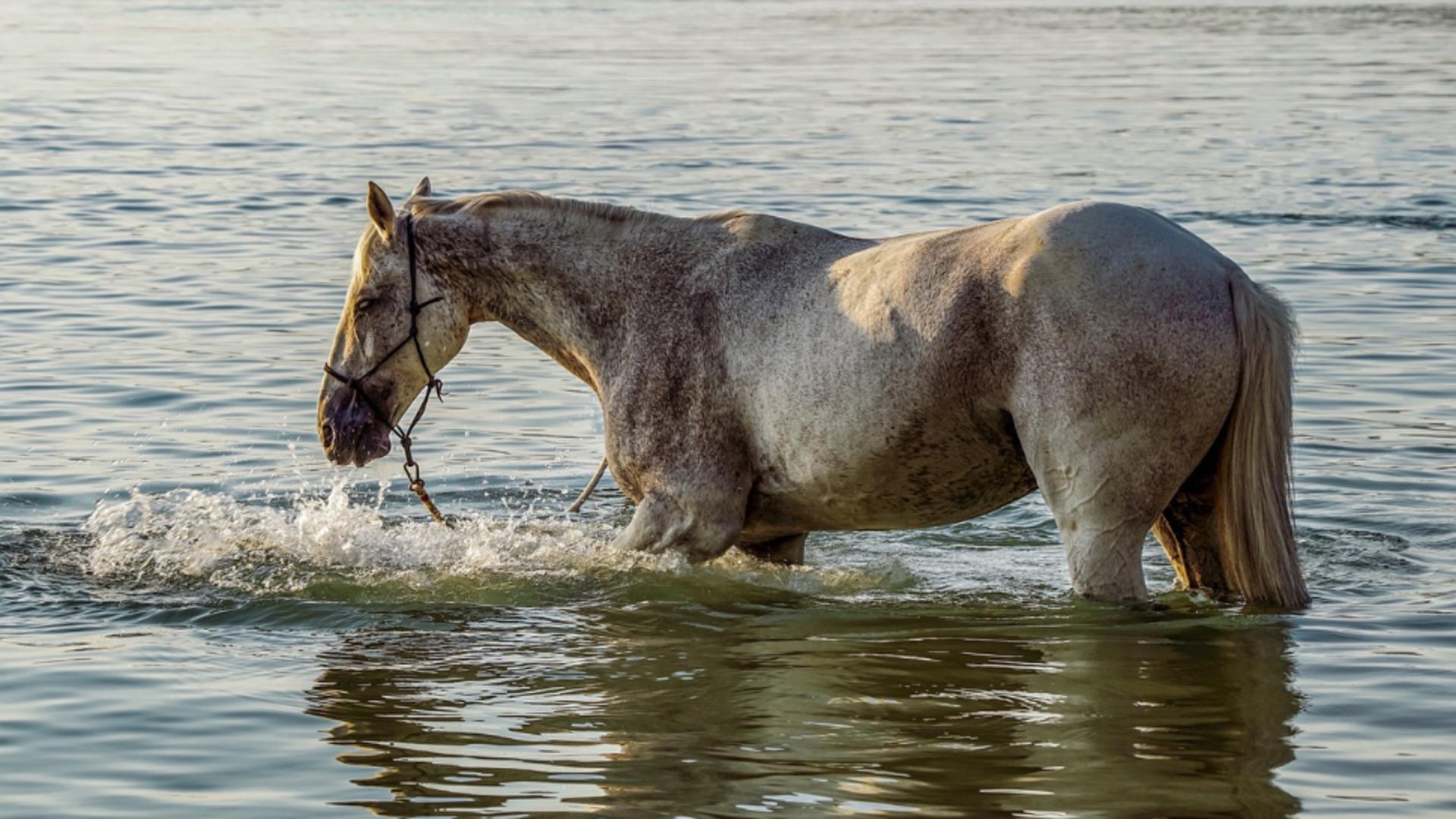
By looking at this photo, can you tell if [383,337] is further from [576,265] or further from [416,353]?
[576,265]

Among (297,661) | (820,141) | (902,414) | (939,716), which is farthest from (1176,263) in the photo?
(820,141)

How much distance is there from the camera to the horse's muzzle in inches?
315

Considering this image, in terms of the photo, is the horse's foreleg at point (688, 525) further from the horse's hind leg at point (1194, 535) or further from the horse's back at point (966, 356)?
the horse's hind leg at point (1194, 535)

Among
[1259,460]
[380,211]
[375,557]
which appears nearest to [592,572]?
[375,557]

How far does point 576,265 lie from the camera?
305 inches

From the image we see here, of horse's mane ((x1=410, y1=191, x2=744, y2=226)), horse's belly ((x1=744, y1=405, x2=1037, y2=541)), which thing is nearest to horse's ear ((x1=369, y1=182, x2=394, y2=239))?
horse's mane ((x1=410, y1=191, x2=744, y2=226))

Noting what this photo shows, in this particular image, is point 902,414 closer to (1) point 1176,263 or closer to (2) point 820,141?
(1) point 1176,263

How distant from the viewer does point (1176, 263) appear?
638 centimetres

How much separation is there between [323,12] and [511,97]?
69.0 feet

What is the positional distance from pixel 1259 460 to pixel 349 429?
3392 millimetres

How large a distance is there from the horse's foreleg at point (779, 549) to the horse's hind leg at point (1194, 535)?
1.42m

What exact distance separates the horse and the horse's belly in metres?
0.01

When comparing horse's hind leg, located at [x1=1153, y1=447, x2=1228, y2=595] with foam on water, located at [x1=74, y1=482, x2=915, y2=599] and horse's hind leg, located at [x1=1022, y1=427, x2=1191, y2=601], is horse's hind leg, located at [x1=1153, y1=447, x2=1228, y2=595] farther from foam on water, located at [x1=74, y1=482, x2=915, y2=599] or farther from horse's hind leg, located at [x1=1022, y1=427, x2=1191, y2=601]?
foam on water, located at [x1=74, y1=482, x2=915, y2=599]

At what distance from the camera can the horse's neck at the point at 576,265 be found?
25.1 ft
